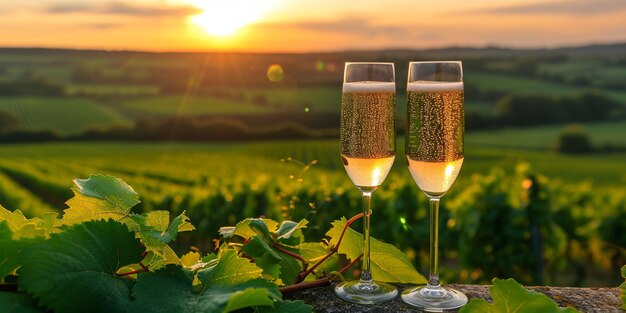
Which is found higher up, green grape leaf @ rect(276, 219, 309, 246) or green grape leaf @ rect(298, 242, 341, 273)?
green grape leaf @ rect(276, 219, 309, 246)

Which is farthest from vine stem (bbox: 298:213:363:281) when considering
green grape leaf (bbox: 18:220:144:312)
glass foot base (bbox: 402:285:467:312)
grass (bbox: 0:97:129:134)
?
grass (bbox: 0:97:129:134)

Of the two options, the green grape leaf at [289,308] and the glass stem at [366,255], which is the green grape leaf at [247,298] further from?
the glass stem at [366,255]

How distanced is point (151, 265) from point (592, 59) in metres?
54.7

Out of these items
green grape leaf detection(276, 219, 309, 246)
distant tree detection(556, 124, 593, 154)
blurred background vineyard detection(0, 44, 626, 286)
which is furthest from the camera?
distant tree detection(556, 124, 593, 154)

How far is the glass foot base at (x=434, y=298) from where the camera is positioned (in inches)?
79.2

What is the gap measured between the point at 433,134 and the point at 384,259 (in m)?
0.46

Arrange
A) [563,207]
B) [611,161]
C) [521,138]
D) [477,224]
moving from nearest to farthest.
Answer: [477,224] → [563,207] → [611,161] → [521,138]

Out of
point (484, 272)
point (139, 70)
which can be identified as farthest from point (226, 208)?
point (139, 70)

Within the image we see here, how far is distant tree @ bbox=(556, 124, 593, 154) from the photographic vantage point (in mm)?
40719

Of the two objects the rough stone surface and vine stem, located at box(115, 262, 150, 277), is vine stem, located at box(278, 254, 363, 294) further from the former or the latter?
vine stem, located at box(115, 262, 150, 277)

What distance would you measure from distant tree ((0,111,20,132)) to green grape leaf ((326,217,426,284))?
46.1m

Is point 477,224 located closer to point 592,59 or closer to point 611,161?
point 611,161

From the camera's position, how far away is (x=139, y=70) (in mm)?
53719

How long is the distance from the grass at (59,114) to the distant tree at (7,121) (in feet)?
1.01
